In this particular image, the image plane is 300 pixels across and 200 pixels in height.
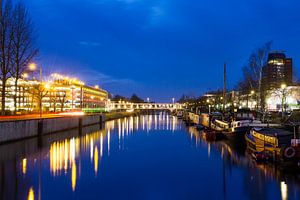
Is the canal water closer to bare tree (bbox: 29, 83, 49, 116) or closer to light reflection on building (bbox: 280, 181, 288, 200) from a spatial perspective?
light reflection on building (bbox: 280, 181, 288, 200)

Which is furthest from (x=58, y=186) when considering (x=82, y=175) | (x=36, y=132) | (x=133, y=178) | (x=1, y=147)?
(x=36, y=132)

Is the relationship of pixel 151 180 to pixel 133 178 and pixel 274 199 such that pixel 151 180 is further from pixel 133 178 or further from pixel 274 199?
pixel 274 199

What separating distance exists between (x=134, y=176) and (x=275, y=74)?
75.2 meters

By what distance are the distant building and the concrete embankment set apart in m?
40.6

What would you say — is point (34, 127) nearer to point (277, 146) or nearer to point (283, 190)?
point (277, 146)

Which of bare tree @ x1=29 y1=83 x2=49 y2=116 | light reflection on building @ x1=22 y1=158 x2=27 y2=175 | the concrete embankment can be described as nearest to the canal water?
light reflection on building @ x1=22 y1=158 x2=27 y2=175

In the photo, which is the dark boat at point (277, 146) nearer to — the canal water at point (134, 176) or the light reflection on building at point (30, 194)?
the canal water at point (134, 176)

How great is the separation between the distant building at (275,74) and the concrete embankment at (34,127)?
133ft

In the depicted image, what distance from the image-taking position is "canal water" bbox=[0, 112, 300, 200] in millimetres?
22000

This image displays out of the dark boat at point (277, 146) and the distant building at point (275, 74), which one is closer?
the dark boat at point (277, 146)

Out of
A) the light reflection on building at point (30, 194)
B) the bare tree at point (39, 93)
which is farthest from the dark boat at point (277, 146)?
the bare tree at point (39, 93)

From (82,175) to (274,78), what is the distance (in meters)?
74.6

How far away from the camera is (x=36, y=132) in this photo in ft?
168

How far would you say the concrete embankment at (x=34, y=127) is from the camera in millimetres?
41781
